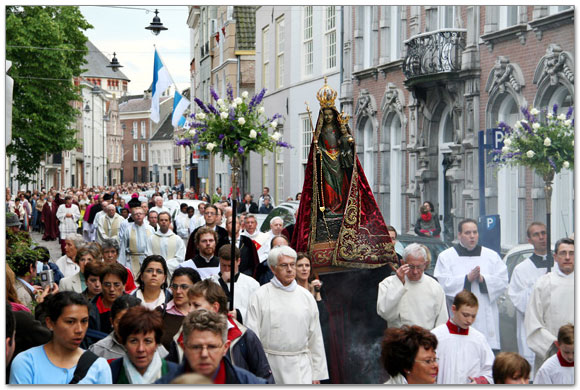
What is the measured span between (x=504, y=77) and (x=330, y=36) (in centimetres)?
185

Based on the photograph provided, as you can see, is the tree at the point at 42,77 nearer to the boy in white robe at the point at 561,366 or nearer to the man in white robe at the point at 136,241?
the man in white robe at the point at 136,241

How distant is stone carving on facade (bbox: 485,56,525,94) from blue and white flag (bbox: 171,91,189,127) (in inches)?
124

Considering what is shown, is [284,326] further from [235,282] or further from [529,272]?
[529,272]

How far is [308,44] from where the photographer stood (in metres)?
8.99

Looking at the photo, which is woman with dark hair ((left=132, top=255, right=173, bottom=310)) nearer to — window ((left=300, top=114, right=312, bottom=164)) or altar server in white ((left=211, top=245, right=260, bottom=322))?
altar server in white ((left=211, top=245, right=260, bottom=322))

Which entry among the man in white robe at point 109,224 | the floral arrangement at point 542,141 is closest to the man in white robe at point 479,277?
the floral arrangement at point 542,141

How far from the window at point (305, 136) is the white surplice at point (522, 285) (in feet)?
7.04

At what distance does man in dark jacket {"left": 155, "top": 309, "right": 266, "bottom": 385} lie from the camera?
4.55 metres

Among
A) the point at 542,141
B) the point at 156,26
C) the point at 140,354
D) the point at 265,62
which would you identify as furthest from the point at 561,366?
the point at 265,62

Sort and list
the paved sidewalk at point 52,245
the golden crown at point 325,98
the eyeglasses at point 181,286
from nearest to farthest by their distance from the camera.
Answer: the eyeglasses at point 181,286 < the golden crown at point 325,98 < the paved sidewalk at point 52,245

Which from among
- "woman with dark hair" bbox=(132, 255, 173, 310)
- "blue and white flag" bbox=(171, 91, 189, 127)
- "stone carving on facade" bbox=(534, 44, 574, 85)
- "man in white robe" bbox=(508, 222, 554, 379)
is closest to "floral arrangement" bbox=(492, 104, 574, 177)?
"stone carving on facade" bbox=(534, 44, 574, 85)

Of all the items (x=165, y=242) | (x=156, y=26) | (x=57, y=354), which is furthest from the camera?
(x=165, y=242)

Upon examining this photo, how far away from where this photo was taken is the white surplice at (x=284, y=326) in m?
6.22

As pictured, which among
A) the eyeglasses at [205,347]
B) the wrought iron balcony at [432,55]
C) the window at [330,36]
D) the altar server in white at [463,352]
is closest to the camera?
the eyeglasses at [205,347]
